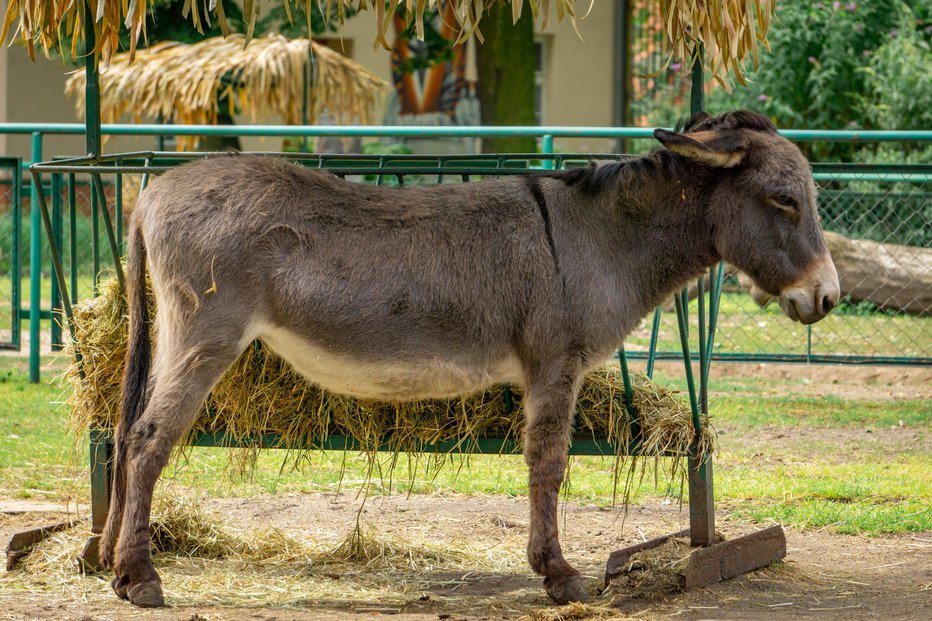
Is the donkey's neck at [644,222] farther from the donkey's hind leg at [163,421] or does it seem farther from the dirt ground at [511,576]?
the donkey's hind leg at [163,421]

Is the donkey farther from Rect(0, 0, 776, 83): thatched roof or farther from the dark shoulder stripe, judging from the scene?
Rect(0, 0, 776, 83): thatched roof

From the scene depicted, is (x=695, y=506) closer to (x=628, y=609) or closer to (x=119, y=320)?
(x=628, y=609)

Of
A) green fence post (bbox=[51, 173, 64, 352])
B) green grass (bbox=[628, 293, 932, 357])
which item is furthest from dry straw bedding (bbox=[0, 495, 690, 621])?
green grass (bbox=[628, 293, 932, 357])

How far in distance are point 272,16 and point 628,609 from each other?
14183mm

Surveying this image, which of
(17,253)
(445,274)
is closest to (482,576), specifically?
(445,274)

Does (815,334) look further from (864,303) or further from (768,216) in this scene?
(768,216)

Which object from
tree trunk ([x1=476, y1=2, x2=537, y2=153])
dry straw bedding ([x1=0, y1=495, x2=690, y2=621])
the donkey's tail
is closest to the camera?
the donkey's tail

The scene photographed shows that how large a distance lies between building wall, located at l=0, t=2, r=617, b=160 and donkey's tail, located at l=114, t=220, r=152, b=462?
13482 mm

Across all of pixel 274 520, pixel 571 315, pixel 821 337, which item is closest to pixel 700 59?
pixel 571 315

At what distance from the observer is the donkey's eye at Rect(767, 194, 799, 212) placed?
4.56m

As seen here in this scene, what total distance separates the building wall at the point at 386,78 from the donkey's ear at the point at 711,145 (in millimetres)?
13768

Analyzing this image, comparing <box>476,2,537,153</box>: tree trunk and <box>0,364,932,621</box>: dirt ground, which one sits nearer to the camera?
<box>0,364,932,621</box>: dirt ground

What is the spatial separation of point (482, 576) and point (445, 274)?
1.47m

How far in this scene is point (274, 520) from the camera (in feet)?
19.8
